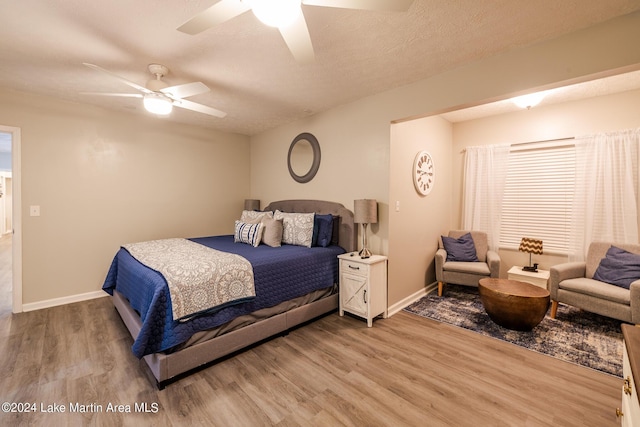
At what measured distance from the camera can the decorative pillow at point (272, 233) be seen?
11.0ft

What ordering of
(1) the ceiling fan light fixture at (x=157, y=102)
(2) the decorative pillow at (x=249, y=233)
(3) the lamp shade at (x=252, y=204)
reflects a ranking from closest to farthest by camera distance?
(1) the ceiling fan light fixture at (x=157, y=102) → (2) the decorative pillow at (x=249, y=233) → (3) the lamp shade at (x=252, y=204)

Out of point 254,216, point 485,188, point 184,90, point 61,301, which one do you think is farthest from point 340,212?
point 61,301

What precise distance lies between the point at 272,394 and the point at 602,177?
4.43 m

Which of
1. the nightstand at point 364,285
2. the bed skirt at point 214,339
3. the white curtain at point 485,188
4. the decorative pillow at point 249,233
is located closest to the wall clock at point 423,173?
the white curtain at point 485,188

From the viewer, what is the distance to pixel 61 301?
344 centimetres

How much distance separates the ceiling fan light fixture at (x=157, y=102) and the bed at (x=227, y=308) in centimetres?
148

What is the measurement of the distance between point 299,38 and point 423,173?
2787 millimetres

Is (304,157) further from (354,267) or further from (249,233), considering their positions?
(354,267)

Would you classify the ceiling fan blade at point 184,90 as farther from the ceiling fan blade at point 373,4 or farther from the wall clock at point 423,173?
the wall clock at point 423,173

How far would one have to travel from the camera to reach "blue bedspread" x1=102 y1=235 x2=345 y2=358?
1.92 meters

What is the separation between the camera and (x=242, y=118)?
4117 millimetres

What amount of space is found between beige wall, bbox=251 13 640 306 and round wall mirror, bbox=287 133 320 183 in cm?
10

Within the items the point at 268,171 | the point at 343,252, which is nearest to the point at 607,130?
the point at 343,252

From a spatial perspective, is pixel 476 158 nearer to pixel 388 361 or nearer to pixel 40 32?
pixel 388 361
